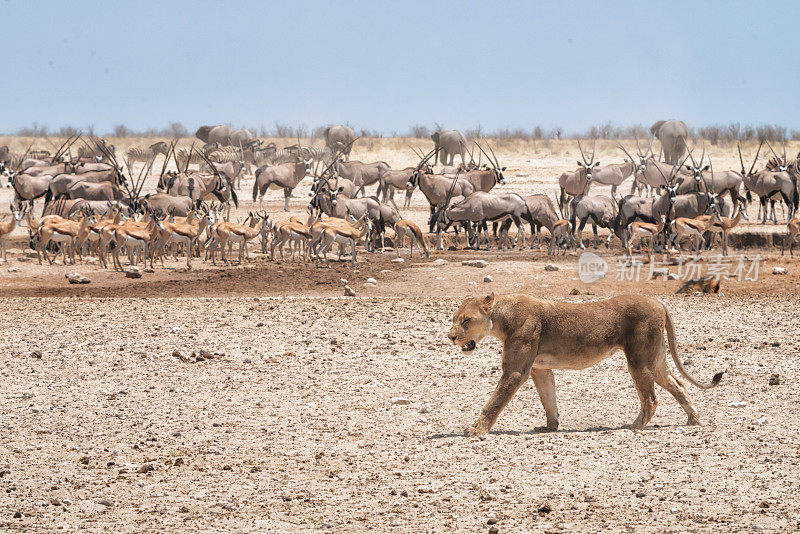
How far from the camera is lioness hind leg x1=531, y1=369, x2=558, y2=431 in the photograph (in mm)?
7801

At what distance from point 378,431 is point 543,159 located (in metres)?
37.4

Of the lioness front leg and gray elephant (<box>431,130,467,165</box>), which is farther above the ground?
gray elephant (<box>431,130,467,165</box>)

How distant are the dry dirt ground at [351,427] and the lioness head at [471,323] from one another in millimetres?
717

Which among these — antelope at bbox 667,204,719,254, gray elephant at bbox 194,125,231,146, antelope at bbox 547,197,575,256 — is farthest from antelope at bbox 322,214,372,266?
gray elephant at bbox 194,125,231,146

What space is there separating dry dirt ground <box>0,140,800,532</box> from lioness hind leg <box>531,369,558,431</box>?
193 mm

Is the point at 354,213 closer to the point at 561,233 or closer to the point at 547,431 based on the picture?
the point at 561,233

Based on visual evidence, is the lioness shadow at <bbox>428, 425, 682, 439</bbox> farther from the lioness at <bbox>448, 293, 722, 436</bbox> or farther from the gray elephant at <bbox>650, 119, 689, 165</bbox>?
the gray elephant at <bbox>650, 119, 689, 165</bbox>

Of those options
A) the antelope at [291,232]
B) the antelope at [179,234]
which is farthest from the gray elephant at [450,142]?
the antelope at [179,234]

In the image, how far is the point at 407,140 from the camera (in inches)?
2261

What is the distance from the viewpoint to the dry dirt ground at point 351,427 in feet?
19.8

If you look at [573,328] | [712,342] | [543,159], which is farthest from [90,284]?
[543,159]

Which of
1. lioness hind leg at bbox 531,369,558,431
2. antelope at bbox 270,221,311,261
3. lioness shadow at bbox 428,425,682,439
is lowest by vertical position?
antelope at bbox 270,221,311,261

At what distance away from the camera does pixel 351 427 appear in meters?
8.14

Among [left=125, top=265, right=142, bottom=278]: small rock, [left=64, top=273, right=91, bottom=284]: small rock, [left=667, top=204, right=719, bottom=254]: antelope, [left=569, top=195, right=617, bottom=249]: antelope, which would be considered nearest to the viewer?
[left=64, top=273, right=91, bottom=284]: small rock
